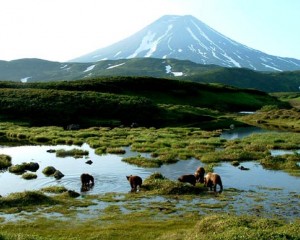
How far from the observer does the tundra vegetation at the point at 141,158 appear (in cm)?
2403

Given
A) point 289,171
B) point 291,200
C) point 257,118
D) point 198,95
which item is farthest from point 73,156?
point 198,95

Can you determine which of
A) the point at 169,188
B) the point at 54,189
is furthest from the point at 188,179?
the point at 54,189

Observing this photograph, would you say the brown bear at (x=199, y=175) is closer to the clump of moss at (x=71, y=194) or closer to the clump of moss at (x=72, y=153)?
the clump of moss at (x=71, y=194)

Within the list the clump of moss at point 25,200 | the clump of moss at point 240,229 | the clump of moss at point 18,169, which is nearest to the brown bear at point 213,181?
the clump of moss at point 240,229

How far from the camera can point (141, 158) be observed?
165 ft

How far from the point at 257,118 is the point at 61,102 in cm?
5261

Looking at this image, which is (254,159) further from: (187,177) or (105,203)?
(105,203)

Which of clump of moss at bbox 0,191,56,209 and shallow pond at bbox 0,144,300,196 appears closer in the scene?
clump of moss at bbox 0,191,56,209

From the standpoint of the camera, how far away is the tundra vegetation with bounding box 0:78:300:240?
78.8 feet

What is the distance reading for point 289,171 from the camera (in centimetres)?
4331

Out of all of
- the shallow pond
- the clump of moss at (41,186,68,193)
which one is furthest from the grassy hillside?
the clump of moss at (41,186,68,193)

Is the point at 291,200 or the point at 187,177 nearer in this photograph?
the point at 291,200

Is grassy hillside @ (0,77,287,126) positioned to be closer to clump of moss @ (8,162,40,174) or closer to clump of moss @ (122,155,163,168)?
clump of moss @ (122,155,163,168)

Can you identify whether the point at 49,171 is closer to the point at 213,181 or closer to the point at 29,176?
the point at 29,176
